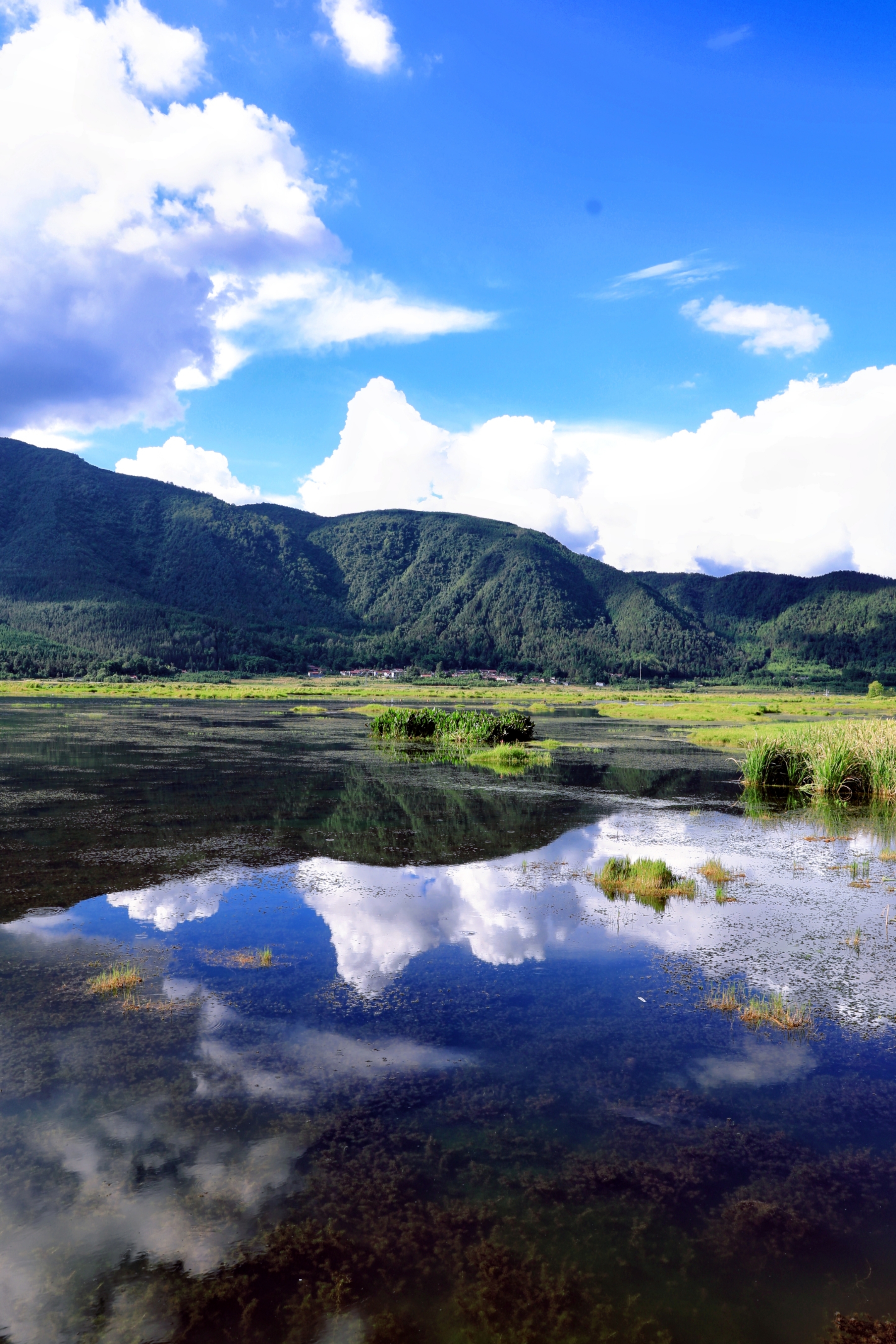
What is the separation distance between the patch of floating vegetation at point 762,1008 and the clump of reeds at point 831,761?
22.0 metres

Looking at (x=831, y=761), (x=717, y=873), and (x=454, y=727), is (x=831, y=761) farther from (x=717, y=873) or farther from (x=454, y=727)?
(x=454, y=727)

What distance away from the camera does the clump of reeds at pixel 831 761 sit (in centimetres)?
3022

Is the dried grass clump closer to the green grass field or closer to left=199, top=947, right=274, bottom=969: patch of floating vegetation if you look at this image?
left=199, top=947, right=274, bottom=969: patch of floating vegetation

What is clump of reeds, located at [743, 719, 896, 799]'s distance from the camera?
99.1 feet

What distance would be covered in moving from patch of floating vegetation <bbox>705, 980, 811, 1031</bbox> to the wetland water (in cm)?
18

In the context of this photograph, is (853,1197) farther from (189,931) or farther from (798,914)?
(189,931)

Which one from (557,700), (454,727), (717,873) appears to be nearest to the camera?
(717,873)

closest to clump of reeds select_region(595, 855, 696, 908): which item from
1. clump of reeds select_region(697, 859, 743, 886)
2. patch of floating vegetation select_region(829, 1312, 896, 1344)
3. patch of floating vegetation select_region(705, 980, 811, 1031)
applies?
clump of reeds select_region(697, 859, 743, 886)

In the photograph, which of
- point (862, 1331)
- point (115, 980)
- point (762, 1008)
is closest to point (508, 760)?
point (762, 1008)

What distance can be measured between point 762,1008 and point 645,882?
19.0 feet

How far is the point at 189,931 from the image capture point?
41.2 ft

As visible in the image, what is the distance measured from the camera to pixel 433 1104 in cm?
769

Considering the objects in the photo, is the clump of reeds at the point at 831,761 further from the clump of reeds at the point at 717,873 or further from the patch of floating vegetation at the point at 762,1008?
the patch of floating vegetation at the point at 762,1008

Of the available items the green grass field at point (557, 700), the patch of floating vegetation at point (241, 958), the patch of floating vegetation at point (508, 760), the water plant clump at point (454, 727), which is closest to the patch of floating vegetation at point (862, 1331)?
the patch of floating vegetation at point (241, 958)
